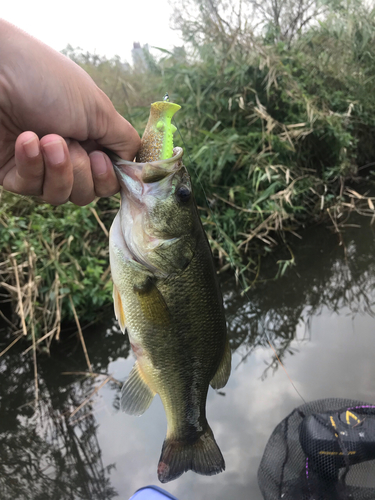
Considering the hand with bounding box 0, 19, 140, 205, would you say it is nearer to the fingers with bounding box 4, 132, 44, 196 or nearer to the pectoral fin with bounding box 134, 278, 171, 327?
the fingers with bounding box 4, 132, 44, 196

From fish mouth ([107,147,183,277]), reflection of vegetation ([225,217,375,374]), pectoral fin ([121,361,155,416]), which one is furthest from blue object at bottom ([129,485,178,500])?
fish mouth ([107,147,183,277])

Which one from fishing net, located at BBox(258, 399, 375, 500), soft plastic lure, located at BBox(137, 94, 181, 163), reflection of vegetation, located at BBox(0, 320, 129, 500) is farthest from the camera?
reflection of vegetation, located at BBox(0, 320, 129, 500)

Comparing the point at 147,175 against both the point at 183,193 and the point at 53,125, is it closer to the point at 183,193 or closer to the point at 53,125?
the point at 183,193

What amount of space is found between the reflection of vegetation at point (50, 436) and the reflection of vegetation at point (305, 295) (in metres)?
1.37

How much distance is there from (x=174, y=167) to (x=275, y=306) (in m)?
2.85

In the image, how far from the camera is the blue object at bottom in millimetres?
2076

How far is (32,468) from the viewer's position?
2488mm

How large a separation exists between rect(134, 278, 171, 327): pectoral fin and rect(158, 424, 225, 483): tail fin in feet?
1.78

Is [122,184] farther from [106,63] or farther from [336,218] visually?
[106,63]

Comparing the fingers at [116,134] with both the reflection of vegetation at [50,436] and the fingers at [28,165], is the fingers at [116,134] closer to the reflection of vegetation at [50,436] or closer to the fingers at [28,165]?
the fingers at [28,165]

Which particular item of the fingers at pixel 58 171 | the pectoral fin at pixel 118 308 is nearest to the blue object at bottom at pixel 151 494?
the pectoral fin at pixel 118 308

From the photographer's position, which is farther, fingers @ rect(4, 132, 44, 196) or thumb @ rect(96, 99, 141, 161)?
thumb @ rect(96, 99, 141, 161)

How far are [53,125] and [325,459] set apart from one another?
2.28 metres

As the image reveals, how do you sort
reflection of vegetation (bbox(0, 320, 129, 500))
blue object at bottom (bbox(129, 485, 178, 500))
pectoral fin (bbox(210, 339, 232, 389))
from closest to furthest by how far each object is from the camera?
pectoral fin (bbox(210, 339, 232, 389))
blue object at bottom (bbox(129, 485, 178, 500))
reflection of vegetation (bbox(0, 320, 129, 500))
